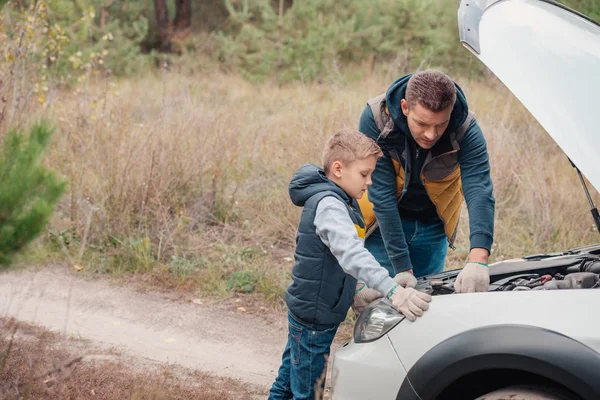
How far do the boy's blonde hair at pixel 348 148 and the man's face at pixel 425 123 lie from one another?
0.28 metres

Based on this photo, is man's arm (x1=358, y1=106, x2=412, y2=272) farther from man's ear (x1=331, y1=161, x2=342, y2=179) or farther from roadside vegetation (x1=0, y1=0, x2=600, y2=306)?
roadside vegetation (x1=0, y1=0, x2=600, y2=306)

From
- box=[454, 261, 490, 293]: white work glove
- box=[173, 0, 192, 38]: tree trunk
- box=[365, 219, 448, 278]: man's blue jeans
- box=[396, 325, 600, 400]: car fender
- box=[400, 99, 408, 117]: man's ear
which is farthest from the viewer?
box=[173, 0, 192, 38]: tree trunk

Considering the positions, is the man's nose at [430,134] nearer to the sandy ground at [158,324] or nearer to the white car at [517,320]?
the white car at [517,320]

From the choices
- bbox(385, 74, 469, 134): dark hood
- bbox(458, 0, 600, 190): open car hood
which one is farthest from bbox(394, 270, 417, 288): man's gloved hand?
bbox(458, 0, 600, 190): open car hood

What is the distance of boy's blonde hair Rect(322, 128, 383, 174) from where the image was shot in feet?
10.8

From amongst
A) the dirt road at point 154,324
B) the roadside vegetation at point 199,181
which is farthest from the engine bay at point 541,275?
the roadside vegetation at point 199,181

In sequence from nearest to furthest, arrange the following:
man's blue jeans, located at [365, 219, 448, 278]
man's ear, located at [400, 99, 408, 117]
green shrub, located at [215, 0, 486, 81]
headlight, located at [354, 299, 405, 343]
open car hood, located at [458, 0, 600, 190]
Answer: open car hood, located at [458, 0, 600, 190] < headlight, located at [354, 299, 405, 343] < man's ear, located at [400, 99, 408, 117] < man's blue jeans, located at [365, 219, 448, 278] < green shrub, located at [215, 0, 486, 81]

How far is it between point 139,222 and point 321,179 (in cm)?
369

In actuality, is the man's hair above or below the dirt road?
above

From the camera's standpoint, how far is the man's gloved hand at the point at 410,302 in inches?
109

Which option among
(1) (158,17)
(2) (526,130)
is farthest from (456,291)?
(1) (158,17)

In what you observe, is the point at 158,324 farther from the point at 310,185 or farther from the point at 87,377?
the point at 310,185

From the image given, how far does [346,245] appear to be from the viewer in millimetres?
3098

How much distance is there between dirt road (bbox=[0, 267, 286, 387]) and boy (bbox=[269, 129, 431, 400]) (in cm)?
125
